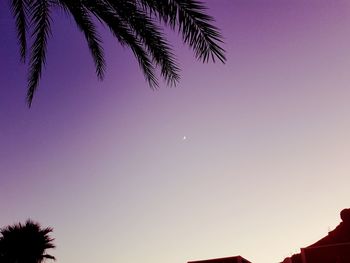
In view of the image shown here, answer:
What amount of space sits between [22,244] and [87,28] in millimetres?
18161

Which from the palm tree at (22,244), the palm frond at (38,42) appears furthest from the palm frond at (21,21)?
the palm tree at (22,244)

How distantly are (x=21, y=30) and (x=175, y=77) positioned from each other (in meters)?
2.71

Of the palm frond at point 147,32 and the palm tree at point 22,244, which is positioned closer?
the palm frond at point 147,32

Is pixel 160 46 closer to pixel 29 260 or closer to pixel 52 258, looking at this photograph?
pixel 29 260

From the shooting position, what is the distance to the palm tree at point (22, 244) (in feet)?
66.4

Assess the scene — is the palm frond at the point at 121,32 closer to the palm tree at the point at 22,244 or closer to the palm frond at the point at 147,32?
the palm frond at the point at 147,32

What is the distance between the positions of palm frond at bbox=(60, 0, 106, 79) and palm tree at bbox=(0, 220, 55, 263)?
1723 centimetres

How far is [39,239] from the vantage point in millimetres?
21156

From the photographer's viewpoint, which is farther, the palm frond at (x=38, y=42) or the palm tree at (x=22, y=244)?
the palm tree at (x=22, y=244)

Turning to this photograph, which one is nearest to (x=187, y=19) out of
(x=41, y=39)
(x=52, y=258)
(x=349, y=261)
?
(x=41, y=39)

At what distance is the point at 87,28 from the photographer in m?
6.20

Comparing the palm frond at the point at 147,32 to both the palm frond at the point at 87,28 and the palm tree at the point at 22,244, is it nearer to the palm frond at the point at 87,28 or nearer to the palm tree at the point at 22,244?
the palm frond at the point at 87,28

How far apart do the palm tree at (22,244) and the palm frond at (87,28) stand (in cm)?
1723

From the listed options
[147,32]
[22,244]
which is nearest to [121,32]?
[147,32]
